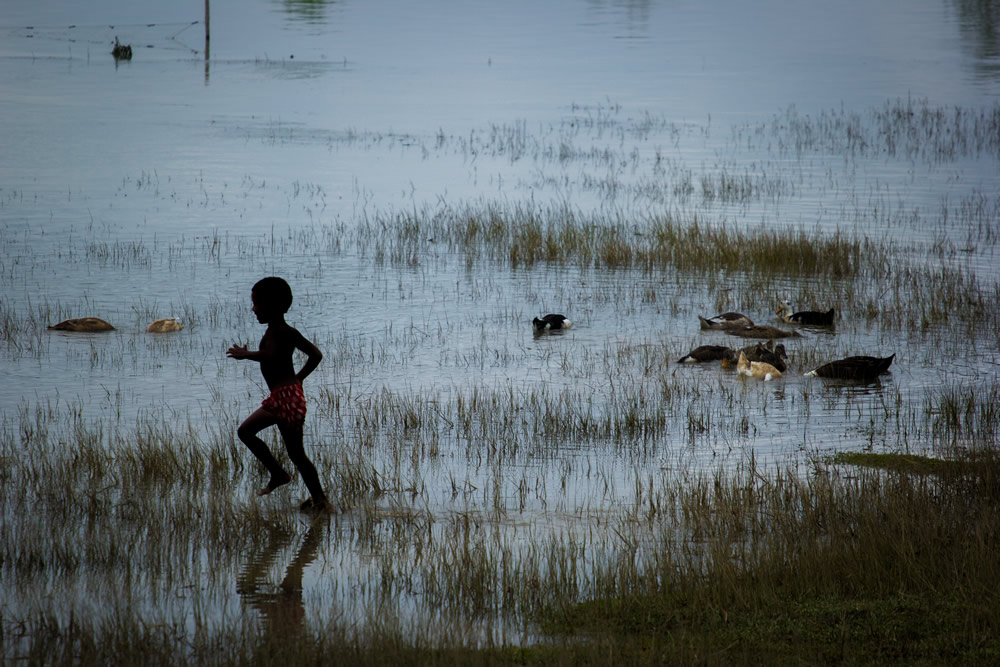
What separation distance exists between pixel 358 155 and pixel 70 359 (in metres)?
26.1

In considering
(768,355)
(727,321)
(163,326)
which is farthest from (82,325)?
(768,355)

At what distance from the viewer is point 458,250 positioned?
Result: 73.8 ft

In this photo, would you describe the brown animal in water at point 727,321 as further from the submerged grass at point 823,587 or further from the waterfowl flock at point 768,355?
the submerged grass at point 823,587

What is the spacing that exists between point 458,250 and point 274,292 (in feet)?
46.9

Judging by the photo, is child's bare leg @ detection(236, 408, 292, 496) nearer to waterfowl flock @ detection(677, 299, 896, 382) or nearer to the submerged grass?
the submerged grass

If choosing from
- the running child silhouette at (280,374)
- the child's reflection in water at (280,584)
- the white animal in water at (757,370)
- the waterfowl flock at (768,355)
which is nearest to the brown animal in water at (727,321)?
the waterfowl flock at (768,355)

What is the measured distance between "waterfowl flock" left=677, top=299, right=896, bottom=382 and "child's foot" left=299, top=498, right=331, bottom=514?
248 inches

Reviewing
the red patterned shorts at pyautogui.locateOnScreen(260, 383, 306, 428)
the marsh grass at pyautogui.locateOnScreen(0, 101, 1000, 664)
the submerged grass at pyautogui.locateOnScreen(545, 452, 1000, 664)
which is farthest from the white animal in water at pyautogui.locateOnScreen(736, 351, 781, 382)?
the red patterned shorts at pyautogui.locateOnScreen(260, 383, 306, 428)

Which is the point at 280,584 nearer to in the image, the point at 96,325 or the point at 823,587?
the point at 823,587

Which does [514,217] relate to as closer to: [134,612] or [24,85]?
[134,612]

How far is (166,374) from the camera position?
44.6ft

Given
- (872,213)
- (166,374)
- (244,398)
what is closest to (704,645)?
(244,398)

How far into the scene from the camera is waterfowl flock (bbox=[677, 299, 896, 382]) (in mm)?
12953

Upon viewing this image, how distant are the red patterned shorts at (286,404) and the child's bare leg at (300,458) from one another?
6 centimetres
